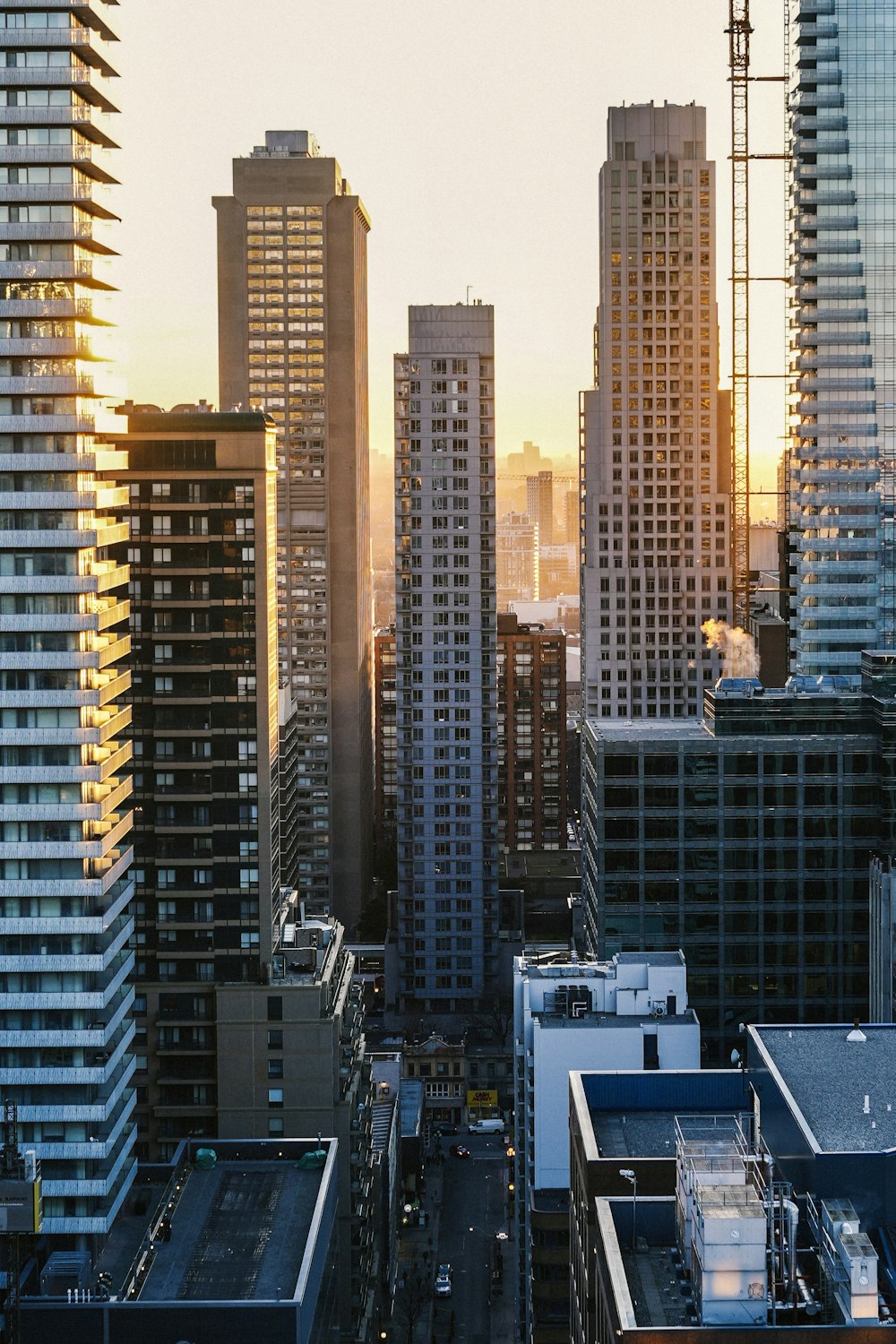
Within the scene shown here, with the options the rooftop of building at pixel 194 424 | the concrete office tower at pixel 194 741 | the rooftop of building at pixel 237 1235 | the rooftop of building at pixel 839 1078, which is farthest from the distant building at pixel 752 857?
the rooftop of building at pixel 839 1078

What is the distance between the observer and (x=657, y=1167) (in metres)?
70.3

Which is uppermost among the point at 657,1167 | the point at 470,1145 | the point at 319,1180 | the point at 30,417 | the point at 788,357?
the point at 788,357

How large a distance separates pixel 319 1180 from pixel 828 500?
8845 centimetres

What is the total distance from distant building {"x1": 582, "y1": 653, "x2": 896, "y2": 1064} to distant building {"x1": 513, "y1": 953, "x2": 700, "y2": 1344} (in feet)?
28.1

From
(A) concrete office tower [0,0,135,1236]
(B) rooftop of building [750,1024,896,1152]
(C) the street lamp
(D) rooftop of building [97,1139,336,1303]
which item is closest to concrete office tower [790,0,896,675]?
(D) rooftop of building [97,1139,336,1303]

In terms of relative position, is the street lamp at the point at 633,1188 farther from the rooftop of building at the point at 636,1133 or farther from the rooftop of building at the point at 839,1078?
the rooftop of building at the point at 839,1078

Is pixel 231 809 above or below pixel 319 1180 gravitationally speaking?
above

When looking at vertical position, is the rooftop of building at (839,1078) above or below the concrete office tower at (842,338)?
below

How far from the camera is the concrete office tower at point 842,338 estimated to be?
158 meters

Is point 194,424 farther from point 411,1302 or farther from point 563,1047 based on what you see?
point 411,1302

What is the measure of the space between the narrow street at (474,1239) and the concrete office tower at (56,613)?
156 ft

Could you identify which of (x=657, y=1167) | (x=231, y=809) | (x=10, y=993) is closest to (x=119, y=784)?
(x=10, y=993)

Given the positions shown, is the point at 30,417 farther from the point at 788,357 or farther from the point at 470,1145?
the point at 470,1145

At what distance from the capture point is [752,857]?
401 ft
